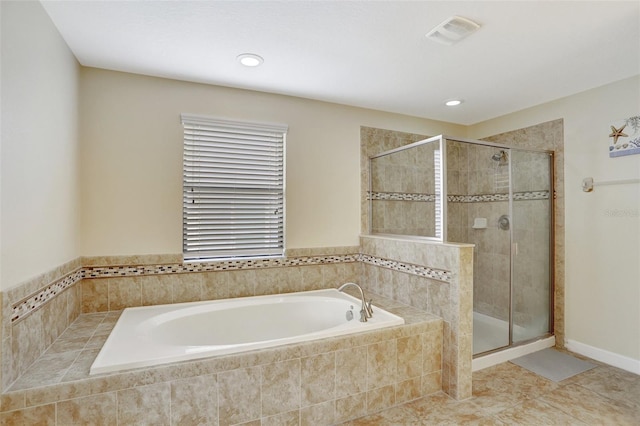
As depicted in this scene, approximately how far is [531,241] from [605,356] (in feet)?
3.52

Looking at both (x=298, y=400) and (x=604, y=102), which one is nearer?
A: (x=298, y=400)

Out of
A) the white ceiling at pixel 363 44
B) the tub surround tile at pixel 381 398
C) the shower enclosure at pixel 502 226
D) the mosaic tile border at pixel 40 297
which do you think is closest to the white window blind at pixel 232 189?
the white ceiling at pixel 363 44

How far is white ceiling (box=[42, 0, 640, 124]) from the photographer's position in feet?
5.59

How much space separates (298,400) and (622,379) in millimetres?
2507

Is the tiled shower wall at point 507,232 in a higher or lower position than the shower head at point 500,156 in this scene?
lower

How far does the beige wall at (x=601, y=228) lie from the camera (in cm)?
254

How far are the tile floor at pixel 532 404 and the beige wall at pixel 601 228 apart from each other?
1.20 feet

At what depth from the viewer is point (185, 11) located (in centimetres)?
172

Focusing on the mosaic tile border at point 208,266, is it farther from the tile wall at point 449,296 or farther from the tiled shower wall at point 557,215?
the tiled shower wall at point 557,215

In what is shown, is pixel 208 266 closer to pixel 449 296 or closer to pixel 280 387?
pixel 280 387

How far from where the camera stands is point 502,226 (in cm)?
306

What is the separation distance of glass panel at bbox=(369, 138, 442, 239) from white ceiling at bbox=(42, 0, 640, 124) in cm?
58

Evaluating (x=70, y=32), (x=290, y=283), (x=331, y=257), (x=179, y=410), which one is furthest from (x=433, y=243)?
(x=70, y=32)

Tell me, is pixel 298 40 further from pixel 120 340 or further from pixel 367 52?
pixel 120 340
